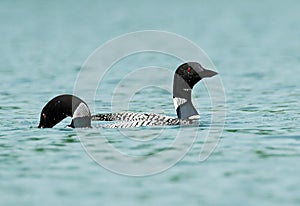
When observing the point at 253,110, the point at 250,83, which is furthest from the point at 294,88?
the point at 253,110

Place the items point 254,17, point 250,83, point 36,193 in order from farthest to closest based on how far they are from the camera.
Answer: point 254,17 < point 250,83 < point 36,193

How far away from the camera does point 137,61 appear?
75.1ft

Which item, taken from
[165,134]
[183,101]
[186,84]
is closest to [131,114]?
[183,101]

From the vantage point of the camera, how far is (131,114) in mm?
12641

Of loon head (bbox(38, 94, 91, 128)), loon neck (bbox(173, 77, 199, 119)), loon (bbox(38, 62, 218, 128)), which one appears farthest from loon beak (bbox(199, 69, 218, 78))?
loon head (bbox(38, 94, 91, 128))

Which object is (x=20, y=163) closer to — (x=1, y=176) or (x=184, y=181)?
→ (x=1, y=176)

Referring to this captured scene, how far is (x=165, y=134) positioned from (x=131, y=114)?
42.7 inches

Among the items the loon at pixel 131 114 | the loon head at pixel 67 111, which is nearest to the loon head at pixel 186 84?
the loon at pixel 131 114

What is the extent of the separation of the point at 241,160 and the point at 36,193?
94.8 inches

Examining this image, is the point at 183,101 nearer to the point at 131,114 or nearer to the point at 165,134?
the point at 131,114

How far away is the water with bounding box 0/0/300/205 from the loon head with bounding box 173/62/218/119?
69cm

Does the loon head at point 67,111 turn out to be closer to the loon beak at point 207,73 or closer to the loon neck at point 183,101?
the loon neck at point 183,101

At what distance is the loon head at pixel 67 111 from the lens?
1215 centimetres

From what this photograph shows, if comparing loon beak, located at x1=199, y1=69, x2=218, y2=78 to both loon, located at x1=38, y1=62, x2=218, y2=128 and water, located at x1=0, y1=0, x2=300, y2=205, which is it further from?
water, located at x1=0, y1=0, x2=300, y2=205
